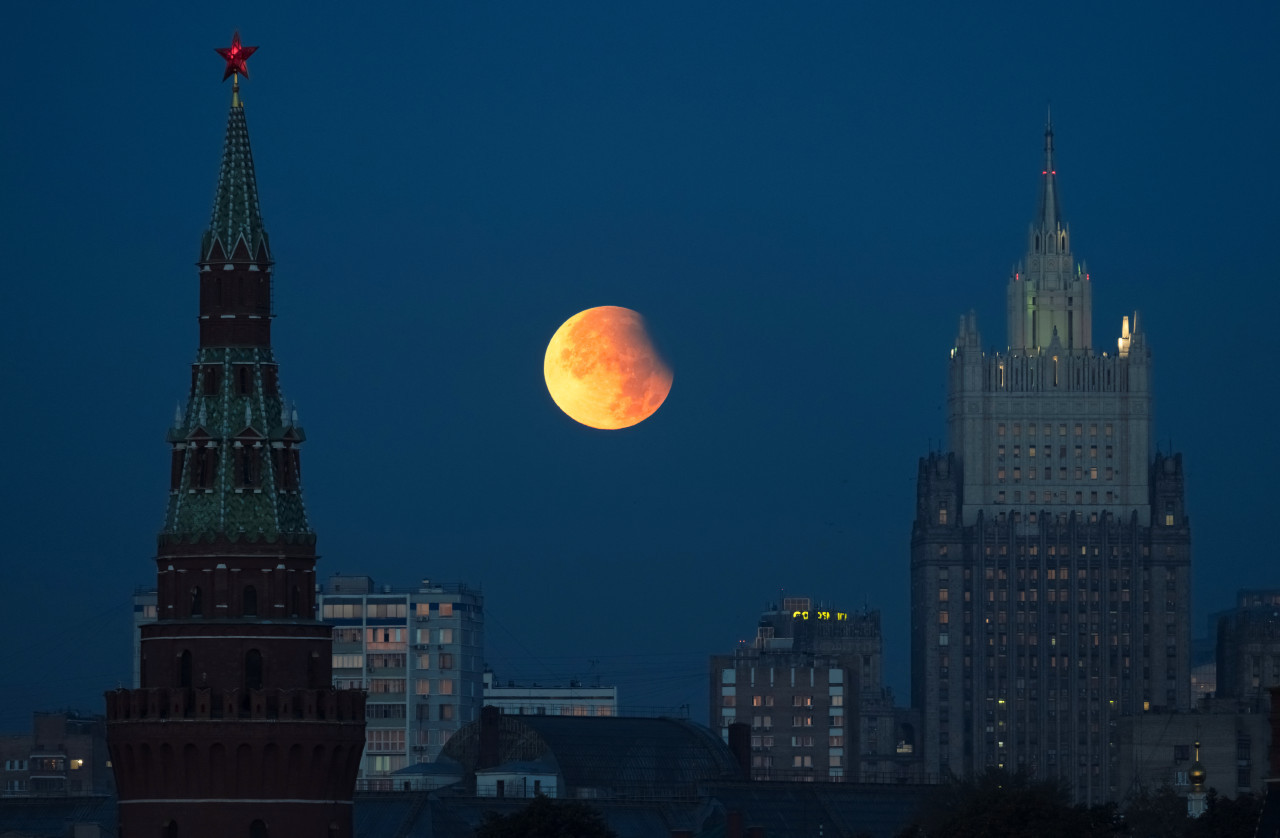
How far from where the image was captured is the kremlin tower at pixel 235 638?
5827 inches

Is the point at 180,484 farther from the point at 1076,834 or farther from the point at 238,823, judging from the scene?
the point at 1076,834

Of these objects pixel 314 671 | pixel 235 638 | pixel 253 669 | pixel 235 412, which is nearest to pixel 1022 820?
pixel 314 671

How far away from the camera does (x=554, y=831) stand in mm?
179750

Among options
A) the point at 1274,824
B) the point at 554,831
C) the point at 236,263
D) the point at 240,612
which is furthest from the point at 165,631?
the point at 1274,824

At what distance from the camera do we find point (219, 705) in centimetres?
14838

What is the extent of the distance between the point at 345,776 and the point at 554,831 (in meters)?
30.4

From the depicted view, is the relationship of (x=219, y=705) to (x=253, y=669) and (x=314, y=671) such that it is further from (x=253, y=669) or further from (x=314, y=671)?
(x=314, y=671)

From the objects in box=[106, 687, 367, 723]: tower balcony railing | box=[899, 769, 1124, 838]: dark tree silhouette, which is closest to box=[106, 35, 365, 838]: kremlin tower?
box=[106, 687, 367, 723]: tower balcony railing

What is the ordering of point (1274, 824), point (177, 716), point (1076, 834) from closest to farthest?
point (1274, 824)
point (177, 716)
point (1076, 834)

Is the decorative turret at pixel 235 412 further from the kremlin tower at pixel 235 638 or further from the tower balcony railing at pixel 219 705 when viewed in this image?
the tower balcony railing at pixel 219 705

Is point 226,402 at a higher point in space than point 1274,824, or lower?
higher

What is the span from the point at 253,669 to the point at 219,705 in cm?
249

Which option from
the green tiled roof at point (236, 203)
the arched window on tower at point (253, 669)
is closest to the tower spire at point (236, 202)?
the green tiled roof at point (236, 203)

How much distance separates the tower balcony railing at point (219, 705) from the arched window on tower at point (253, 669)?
2.66 feet
